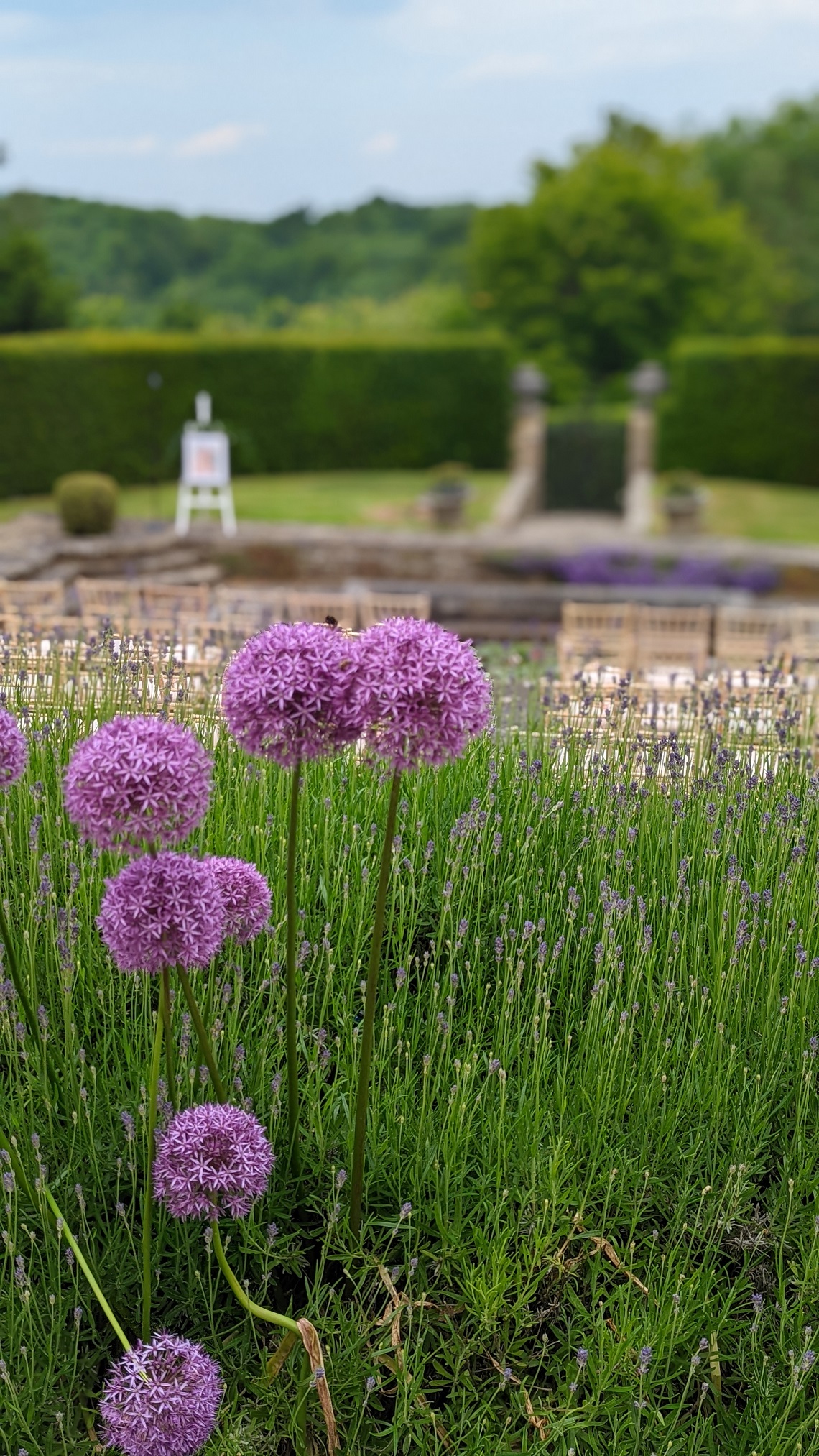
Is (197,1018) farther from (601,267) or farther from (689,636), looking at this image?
(601,267)

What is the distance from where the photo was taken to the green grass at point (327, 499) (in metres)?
20.6

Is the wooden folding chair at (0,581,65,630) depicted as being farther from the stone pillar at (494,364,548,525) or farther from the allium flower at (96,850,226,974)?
the stone pillar at (494,364,548,525)

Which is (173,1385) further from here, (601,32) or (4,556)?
(601,32)

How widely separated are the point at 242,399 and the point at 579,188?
19252 mm

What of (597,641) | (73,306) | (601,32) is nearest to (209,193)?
(73,306)

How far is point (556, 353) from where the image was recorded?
3834 cm

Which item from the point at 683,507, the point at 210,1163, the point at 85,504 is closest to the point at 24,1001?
the point at 210,1163

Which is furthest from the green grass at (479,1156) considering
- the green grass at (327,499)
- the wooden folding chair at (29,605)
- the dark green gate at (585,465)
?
the dark green gate at (585,465)

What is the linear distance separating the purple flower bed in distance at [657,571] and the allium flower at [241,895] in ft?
45.3

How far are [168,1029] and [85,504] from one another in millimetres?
14719

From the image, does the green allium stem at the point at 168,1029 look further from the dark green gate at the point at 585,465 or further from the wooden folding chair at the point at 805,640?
the dark green gate at the point at 585,465

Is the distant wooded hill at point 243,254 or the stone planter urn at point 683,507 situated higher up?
the distant wooded hill at point 243,254

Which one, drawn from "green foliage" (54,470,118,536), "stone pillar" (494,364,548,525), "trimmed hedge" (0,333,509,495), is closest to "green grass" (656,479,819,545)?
"stone pillar" (494,364,548,525)

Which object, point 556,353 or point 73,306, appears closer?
point 73,306
